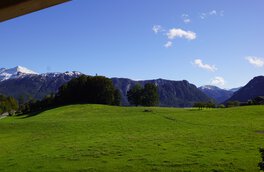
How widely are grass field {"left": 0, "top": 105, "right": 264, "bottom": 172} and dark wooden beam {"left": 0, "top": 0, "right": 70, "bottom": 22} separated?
25.0 m

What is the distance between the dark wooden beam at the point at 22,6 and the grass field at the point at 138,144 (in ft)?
82.1

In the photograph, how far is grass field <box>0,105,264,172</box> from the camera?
29516 millimetres

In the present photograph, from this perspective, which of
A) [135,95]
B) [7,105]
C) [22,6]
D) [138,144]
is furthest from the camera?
[7,105]

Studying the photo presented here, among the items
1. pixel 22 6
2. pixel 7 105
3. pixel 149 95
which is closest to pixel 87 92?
pixel 149 95

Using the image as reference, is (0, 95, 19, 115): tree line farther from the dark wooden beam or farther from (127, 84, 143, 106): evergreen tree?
the dark wooden beam

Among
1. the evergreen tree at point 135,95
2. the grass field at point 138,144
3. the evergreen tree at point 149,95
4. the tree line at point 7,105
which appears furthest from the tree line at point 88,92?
the grass field at point 138,144

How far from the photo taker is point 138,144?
38125mm

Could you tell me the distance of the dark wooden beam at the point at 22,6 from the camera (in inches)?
134

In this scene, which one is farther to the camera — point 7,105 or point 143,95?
point 7,105

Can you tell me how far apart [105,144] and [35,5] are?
35995mm

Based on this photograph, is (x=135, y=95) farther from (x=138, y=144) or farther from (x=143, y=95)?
(x=138, y=144)

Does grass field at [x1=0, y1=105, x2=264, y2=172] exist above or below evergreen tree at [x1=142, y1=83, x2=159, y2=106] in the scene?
below

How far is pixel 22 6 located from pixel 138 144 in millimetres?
35257

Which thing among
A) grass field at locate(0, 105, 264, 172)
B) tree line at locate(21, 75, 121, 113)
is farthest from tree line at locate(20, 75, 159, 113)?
grass field at locate(0, 105, 264, 172)
